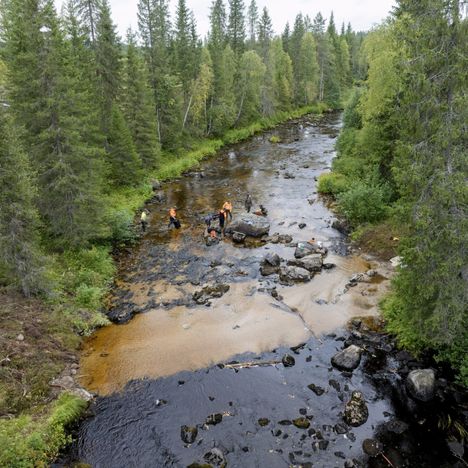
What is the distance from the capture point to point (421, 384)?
529 inches

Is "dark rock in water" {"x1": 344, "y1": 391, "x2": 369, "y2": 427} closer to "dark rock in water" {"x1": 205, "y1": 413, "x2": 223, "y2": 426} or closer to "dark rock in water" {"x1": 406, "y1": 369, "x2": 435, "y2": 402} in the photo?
"dark rock in water" {"x1": 406, "y1": 369, "x2": 435, "y2": 402}

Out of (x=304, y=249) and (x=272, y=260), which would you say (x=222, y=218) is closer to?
(x=272, y=260)

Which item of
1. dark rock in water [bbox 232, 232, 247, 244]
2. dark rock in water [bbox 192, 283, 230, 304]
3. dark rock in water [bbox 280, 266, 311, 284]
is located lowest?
dark rock in water [bbox 192, 283, 230, 304]

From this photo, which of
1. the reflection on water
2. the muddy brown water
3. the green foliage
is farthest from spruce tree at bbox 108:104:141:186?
the green foliage

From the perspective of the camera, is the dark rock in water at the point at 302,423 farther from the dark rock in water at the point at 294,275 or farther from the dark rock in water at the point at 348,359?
the dark rock in water at the point at 294,275

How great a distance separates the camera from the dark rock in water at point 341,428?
1228cm

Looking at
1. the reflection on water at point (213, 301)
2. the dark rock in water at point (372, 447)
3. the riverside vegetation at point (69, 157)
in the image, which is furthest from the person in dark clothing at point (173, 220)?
the dark rock in water at point (372, 447)

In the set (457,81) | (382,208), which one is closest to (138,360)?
(457,81)

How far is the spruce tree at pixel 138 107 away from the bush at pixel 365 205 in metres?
23.3

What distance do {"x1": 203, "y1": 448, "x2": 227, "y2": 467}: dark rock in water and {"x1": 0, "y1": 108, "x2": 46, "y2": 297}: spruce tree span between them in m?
11.3

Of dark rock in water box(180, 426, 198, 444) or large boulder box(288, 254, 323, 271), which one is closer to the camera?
dark rock in water box(180, 426, 198, 444)

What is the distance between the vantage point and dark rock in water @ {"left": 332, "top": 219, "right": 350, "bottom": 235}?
27.1 metres

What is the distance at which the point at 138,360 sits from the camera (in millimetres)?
15922

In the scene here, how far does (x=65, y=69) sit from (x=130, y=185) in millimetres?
15694
